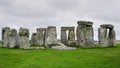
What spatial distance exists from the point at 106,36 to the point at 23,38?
1186 centimetres

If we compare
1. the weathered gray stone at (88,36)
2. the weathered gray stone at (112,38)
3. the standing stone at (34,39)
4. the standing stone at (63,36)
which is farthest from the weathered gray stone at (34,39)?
the weathered gray stone at (112,38)

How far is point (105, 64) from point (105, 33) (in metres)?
19.9

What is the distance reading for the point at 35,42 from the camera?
1998 inches

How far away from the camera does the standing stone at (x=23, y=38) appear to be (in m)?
38.5

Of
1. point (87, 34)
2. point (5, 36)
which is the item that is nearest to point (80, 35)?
point (87, 34)

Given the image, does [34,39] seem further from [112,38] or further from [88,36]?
[112,38]

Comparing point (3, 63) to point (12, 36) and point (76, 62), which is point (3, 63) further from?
point (12, 36)

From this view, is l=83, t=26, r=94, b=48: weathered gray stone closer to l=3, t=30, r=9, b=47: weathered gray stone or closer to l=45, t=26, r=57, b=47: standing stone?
l=45, t=26, r=57, b=47: standing stone

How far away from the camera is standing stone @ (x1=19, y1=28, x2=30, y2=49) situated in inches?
1518

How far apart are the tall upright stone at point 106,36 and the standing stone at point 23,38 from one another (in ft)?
33.9

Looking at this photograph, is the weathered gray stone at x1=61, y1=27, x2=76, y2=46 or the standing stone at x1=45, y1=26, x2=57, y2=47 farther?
the weathered gray stone at x1=61, y1=27, x2=76, y2=46

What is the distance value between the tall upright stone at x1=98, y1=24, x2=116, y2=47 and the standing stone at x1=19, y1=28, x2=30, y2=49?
10333 mm

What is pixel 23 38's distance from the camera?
38938 millimetres

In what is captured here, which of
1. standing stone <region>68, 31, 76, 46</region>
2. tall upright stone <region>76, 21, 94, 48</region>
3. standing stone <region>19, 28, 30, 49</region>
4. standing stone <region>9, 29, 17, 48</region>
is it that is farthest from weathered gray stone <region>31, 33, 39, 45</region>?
standing stone <region>19, 28, 30, 49</region>
